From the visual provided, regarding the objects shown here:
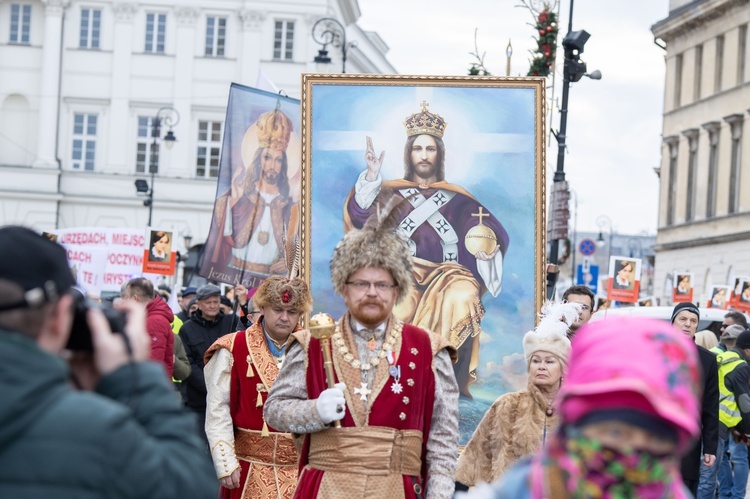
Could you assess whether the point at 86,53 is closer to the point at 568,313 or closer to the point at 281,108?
the point at 281,108

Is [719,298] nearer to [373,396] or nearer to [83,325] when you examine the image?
[373,396]

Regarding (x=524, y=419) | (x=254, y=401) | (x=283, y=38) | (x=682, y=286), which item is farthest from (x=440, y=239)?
(x=283, y=38)

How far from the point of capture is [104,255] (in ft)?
73.6

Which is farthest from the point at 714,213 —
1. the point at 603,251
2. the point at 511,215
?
the point at 603,251

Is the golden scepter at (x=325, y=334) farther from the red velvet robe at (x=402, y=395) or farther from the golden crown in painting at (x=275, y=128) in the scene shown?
the golden crown in painting at (x=275, y=128)

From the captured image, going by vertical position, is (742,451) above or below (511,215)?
below

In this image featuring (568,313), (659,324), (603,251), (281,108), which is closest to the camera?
(659,324)

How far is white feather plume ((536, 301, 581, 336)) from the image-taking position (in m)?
7.22

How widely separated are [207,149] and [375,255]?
49938mm

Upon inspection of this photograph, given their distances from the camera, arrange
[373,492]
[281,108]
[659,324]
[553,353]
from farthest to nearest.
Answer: [281,108]
[553,353]
[373,492]
[659,324]

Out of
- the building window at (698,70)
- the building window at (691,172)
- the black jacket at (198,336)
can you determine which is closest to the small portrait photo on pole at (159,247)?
the black jacket at (198,336)

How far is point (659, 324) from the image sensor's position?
2959mm

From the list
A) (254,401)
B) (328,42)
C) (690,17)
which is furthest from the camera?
(690,17)

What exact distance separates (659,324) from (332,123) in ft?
21.8
